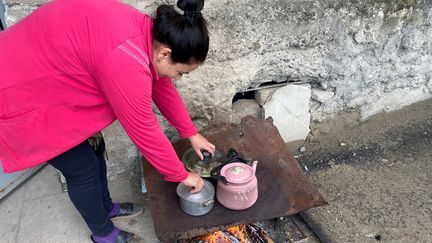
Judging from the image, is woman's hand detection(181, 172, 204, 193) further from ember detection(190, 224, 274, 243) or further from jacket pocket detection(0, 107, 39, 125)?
jacket pocket detection(0, 107, 39, 125)

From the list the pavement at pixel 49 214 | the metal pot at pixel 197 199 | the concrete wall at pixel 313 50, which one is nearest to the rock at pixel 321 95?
the concrete wall at pixel 313 50

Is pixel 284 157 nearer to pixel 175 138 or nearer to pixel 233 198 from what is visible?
pixel 233 198

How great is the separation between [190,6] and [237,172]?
33.7 inches

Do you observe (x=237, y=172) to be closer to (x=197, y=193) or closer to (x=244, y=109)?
(x=197, y=193)

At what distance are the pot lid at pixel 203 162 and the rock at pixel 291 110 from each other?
88 centimetres

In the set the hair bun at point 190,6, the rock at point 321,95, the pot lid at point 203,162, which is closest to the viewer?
the hair bun at point 190,6

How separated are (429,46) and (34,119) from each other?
287cm

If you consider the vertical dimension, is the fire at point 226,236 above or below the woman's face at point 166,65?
below

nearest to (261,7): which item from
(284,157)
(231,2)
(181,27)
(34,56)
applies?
(231,2)

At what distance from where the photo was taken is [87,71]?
5.15ft

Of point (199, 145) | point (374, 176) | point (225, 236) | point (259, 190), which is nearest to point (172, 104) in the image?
point (199, 145)

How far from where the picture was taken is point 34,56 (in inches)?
61.1

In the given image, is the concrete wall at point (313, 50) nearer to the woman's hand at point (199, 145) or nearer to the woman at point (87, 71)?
the woman's hand at point (199, 145)

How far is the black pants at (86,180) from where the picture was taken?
1.87 meters
